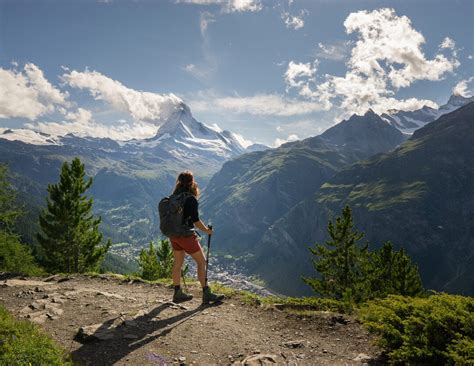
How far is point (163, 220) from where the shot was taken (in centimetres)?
1198

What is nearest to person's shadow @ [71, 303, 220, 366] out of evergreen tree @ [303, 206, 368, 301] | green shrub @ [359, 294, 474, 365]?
green shrub @ [359, 294, 474, 365]

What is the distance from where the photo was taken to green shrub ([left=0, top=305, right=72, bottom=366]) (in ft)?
22.0

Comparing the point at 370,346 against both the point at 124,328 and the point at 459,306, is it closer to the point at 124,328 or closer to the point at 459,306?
the point at 459,306

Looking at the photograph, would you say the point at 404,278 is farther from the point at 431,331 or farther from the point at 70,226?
the point at 70,226

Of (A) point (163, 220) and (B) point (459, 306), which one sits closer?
(B) point (459, 306)

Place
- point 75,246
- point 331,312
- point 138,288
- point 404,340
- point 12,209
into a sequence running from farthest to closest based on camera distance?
point 75,246 → point 12,209 → point 138,288 → point 331,312 → point 404,340

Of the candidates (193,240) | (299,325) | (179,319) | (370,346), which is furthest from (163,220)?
(370,346)

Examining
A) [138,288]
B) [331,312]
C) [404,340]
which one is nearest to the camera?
[404,340]

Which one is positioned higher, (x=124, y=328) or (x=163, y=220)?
(x=163, y=220)

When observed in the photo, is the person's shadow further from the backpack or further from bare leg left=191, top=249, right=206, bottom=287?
the backpack

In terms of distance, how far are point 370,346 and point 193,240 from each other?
636 cm

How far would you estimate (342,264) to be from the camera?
1455 inches

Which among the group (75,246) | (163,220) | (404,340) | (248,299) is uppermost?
(163,220)

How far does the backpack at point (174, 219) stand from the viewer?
11.9 meters
